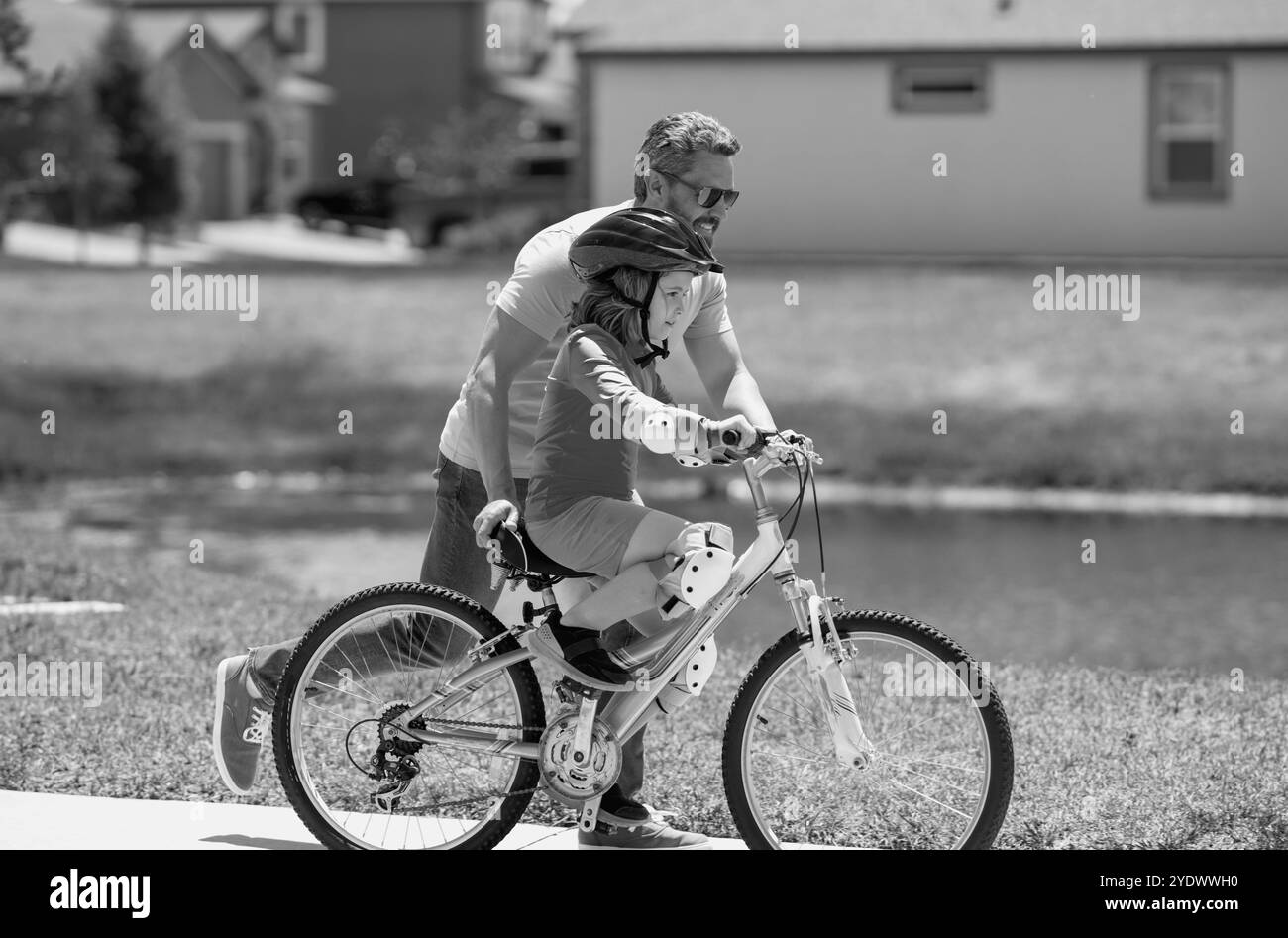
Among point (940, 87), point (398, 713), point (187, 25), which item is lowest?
point (398, 713)

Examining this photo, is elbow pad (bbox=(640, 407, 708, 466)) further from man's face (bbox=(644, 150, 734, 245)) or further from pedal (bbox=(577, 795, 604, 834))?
pedal (bbox=(577, 795, 604, 834))

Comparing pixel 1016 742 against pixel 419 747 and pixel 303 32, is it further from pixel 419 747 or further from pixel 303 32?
pixel 303 32

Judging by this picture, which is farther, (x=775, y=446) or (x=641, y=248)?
(x=641, y=248)

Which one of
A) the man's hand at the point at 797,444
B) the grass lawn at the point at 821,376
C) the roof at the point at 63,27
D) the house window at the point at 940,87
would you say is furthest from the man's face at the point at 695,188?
the roof at the point at 63,27

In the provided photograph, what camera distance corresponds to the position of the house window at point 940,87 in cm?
2877

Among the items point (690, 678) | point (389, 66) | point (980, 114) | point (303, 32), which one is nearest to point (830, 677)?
point (690, 678)

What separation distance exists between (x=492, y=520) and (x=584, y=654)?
41 centimetres

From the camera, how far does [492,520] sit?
186 inches

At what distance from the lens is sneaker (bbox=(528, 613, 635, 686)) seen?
475 centimetres

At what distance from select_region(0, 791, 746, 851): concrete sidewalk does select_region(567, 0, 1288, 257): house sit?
23.7 m

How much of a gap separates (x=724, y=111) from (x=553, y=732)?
989 inches

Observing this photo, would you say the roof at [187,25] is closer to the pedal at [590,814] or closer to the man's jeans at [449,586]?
the man's jeans at [449,586]

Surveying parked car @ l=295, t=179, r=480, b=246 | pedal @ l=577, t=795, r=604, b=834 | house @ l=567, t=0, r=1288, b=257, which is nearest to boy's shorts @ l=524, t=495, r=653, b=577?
pedal @ l=577, t=795, r=604, b=834
